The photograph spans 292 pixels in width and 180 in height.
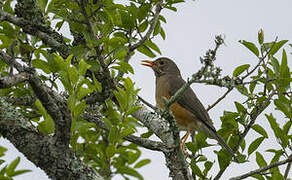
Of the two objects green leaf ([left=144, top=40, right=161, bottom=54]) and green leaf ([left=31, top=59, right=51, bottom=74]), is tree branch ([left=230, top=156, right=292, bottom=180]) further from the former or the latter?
green leaf ([left=31, top=59, right=51, bottom=74])

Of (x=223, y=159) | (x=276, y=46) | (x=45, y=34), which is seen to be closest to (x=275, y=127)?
(x=223, y=159)

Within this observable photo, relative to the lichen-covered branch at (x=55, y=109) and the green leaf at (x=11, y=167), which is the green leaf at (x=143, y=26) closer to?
the lichen-covered branch at (x=55, y=109)

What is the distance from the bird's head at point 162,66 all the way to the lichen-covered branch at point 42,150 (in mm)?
5375

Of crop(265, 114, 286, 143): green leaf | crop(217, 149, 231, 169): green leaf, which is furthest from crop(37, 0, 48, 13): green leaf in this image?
crop(265, 114, 286, 143): green leaf

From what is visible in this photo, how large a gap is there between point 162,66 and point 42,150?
232 inches

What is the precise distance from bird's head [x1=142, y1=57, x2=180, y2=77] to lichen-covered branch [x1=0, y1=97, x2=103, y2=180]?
538cm

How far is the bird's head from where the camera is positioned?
9305mm

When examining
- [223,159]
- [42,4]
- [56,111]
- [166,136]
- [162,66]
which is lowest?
[223,159]

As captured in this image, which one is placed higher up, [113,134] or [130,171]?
[113,134]

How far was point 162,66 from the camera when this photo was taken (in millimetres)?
9477

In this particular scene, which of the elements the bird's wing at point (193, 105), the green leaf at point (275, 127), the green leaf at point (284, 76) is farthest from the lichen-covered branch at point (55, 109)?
the bird's wing at point (193, 105)

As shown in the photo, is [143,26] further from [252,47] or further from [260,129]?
[260,129]

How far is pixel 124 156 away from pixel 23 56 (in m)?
2.02

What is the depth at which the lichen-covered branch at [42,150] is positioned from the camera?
378 cm
